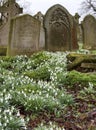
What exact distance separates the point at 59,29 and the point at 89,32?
288 centimetres

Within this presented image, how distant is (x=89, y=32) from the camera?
20.4 metres

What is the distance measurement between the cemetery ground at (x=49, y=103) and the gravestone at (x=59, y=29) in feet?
25.8

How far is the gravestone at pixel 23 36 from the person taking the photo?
14672mm

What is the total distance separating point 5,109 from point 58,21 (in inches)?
474

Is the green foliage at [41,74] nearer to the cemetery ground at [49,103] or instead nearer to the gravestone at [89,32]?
the cemetery ground at [49,103]

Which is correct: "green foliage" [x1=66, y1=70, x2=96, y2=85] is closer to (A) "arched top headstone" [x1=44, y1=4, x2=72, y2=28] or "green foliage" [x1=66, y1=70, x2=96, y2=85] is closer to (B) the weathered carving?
(A) "arched top headstone" [x1=44, y1=4, x2=72, y2=28]

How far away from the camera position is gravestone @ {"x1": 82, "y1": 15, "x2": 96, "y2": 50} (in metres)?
20.3

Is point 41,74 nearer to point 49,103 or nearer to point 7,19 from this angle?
point 49,103

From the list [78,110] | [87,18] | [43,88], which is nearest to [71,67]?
[43,88]

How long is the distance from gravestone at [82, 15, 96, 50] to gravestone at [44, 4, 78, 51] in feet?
5.41

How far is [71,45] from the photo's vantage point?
1855cm

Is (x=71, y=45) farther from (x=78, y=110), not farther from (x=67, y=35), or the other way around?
(x=78, y=110)

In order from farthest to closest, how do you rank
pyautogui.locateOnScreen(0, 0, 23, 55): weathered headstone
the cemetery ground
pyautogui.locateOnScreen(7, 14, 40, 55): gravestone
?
pyautogui.locateOnScreen(0, 0, 23, 55): weathered headstone, pyautogui.locateOnScreen(7, 14, 40, 55): gravestone, the cemetery ground

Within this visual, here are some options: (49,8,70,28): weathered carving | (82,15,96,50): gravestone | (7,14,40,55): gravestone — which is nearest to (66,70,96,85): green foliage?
(7,14,40,55): gravestone
